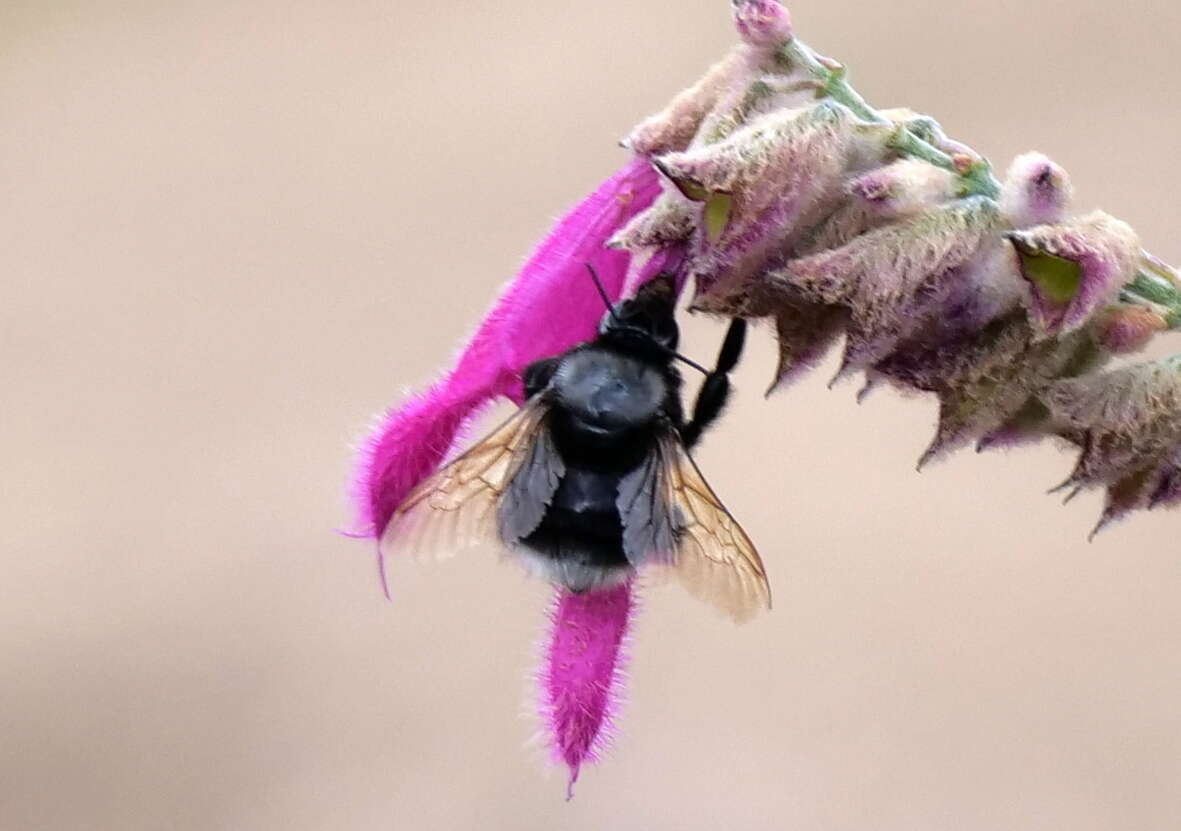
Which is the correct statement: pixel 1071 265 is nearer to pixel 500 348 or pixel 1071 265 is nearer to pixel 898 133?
pixel 898 133

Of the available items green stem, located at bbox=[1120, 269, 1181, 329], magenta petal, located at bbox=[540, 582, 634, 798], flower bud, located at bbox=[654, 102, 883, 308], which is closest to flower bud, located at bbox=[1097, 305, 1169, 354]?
green stem, located at bbox=[1120, 269, 1181, 329]

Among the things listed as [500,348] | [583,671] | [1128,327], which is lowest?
[583,671]

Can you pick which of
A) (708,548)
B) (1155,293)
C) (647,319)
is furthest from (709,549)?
(1155,293)

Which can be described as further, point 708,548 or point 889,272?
point 708,548

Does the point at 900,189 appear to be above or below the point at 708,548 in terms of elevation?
above

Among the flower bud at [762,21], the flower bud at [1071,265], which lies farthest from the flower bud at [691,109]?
the flower bud at [1071,265]
